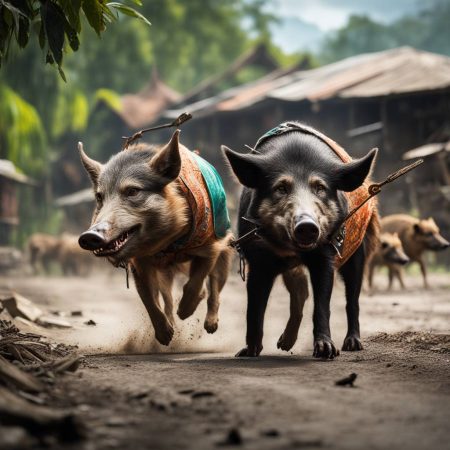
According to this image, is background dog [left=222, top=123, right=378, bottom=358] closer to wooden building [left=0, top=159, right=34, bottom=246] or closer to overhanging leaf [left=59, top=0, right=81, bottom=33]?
overhanging leaf [left=59, top=0, right=81, bottom=33]

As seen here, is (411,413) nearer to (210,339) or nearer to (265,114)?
(210,339)

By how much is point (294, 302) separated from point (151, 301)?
962mm

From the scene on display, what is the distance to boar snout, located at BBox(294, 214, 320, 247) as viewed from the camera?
424 centimetres

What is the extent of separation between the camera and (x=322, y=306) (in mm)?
4703

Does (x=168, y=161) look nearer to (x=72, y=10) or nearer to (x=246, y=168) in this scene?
(x=246, y=168)

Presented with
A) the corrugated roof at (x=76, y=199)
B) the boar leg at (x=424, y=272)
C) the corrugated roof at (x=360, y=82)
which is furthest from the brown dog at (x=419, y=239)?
the corrugated roof at (x=76, y=199)

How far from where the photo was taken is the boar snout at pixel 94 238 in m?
4.46

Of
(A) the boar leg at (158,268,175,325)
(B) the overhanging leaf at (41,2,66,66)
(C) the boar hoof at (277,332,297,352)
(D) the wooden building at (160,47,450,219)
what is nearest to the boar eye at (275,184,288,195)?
(C) the boar hoof at (277,332,297,352)

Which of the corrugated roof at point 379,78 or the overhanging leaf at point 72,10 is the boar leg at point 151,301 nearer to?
the overhanging leaf at point 72,10

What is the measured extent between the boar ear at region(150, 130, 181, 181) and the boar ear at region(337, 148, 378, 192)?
3.33 ft

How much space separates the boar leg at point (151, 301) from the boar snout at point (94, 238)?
0.81 meters

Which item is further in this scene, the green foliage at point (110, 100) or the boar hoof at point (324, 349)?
the green foliage at point (110, 100)

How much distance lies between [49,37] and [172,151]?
1.01 metres

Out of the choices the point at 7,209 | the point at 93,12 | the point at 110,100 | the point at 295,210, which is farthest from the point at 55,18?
the point at 110,100
